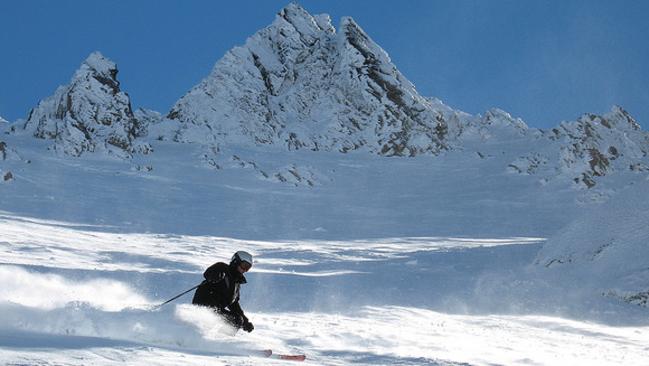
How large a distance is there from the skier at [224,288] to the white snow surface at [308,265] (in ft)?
0.70

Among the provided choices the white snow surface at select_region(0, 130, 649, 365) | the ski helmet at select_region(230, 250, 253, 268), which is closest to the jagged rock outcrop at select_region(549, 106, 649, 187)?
the white snow surface at select_region(0, 130, 649, 365)

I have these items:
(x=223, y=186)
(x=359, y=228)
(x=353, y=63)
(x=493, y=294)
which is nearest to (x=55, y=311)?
(x=493, y=294)

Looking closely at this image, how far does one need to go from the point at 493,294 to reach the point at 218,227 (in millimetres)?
19939

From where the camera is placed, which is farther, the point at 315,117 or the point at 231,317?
the point at 315,117

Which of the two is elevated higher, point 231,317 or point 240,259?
point 240,259

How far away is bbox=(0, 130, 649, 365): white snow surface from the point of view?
7.70m

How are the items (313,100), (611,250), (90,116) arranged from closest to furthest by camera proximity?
1. (611,250)
2. (90,116)
3. (313,100)

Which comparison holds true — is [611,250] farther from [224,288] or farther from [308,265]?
[224,288]

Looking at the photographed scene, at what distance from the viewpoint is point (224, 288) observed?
26.1 ft

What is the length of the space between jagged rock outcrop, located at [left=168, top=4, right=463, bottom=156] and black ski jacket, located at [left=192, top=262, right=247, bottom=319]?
65.5m

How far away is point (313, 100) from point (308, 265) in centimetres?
6680

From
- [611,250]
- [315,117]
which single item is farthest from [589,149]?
[611,250]

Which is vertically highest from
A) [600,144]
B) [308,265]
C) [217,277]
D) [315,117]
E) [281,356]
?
[315,117]

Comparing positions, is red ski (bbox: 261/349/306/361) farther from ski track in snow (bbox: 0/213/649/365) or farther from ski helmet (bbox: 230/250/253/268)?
ski helmet (bbox: 230/250/253/268)
